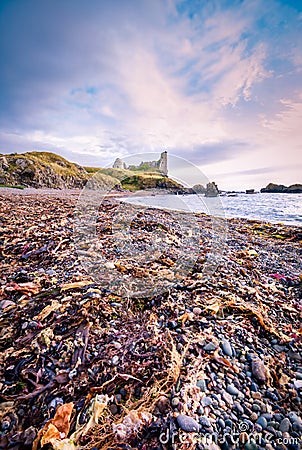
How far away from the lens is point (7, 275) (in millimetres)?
3021

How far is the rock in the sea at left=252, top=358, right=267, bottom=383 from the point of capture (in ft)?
5.77

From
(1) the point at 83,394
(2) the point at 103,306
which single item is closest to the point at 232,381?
(1) the point at 83,394

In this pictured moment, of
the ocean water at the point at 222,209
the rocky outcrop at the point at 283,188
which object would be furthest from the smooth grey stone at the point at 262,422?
the rocky outcrop at the point at 283,188

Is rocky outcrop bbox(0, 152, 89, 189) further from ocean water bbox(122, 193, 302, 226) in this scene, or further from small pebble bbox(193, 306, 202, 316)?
small pebble bbox(193, 306, 202, 316)

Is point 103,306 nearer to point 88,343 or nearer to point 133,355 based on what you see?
point 88,343

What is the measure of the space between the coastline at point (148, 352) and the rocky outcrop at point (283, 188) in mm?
61022

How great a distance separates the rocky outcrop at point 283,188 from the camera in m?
53.1

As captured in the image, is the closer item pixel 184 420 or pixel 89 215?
pixel 184 420

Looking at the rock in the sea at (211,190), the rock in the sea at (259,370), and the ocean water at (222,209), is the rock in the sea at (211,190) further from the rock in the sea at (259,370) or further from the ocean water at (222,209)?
the rock in the sea at (259,370)

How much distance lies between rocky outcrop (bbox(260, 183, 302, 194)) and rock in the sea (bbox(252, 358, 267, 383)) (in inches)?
2437

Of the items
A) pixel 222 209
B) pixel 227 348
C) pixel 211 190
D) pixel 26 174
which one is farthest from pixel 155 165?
pixel 26 174

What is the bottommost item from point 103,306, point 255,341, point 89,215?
point 255,341

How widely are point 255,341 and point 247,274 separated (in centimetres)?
177

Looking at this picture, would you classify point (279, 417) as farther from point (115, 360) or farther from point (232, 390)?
point (115, 360)
